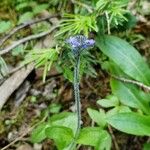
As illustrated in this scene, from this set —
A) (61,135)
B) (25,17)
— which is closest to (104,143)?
(61,135)

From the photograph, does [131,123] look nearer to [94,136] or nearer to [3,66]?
[94,136]

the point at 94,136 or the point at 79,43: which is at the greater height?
the point at 79,43

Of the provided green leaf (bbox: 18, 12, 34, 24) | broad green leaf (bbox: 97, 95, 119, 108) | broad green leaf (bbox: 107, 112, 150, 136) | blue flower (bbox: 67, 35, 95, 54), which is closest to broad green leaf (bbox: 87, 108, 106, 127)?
broad green leaf (bbox: 97, 95, 119, 108)

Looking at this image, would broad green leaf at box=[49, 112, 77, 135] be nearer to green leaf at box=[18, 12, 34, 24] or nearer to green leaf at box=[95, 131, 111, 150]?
green leaf at box=[95, 131, 111, 150]

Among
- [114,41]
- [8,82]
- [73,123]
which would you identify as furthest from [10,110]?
[114,41]

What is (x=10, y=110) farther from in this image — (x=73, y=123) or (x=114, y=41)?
(x=114, y=41)
